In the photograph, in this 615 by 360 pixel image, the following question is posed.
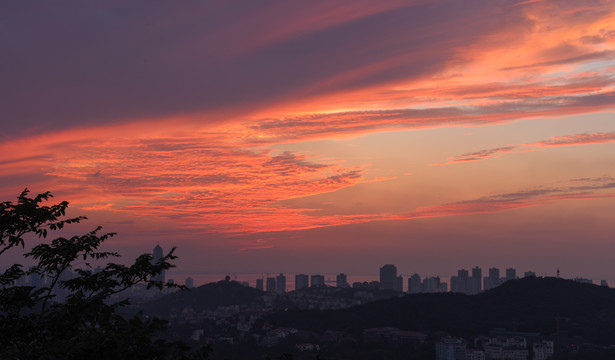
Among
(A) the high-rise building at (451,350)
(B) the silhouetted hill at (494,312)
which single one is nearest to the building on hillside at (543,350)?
(B) the silhouetted hill at (494,312)

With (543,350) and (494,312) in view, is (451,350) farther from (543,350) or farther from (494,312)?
(494,312)

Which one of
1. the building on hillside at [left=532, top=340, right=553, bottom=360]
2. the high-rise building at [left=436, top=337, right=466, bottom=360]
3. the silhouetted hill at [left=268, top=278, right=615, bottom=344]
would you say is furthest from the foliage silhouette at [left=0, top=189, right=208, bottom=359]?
the silhouetted hill at [left=268, top=278, right=615, bottom=344]

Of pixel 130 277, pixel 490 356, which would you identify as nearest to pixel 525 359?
pixel 490 356

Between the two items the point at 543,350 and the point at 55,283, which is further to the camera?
the point at 543,350

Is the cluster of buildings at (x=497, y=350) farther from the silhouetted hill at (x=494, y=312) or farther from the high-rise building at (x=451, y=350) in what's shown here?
the silhouetted hill at (x=494, y=312)

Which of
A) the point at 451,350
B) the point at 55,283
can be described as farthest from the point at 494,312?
the point at 55,283

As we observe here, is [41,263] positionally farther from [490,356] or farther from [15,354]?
[490,356]

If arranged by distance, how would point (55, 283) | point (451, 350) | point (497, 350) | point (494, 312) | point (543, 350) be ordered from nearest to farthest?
point (55, 283) → point (451, 350) → point (497, 350) → point (543, 350) → point (494, 312)
